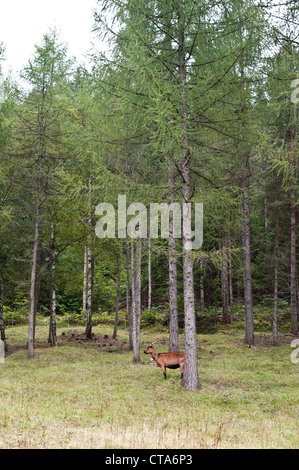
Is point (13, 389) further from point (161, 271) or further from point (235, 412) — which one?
point (161, 271)

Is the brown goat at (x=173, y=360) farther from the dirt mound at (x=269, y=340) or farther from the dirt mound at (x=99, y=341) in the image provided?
the dirt mound at (x=269, y=340)

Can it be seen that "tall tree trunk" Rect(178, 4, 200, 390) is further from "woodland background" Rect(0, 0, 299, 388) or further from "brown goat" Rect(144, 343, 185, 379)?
"brown goat" Rect(144, 343, 185, 379)

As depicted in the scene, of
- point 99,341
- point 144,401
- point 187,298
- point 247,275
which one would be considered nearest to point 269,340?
point 247,275

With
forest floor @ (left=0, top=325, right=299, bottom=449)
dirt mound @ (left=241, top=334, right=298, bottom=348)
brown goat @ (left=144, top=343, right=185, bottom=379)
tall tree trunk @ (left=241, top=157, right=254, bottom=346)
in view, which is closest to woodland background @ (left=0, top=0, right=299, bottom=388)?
tall tree trunk @ (left=241, top=157, right=254, bottom=346)

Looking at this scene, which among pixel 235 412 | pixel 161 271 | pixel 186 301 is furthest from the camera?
pixel 161 271

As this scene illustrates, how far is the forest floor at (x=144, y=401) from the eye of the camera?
5469 mm

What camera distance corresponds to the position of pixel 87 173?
15430 millimetres

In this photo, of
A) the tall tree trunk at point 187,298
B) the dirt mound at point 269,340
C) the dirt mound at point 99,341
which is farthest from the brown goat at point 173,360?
the dirt mound at point 269,340

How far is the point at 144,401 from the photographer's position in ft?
26.5

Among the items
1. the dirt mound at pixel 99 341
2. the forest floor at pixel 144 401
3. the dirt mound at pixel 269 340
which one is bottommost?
the dirt mound at pixel 99 341

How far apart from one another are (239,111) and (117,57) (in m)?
3.76

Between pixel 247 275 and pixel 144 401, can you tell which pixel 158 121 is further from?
pixel 247 275

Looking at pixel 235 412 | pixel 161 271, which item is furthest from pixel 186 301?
pixel 161 271

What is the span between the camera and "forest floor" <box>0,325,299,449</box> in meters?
5.47
